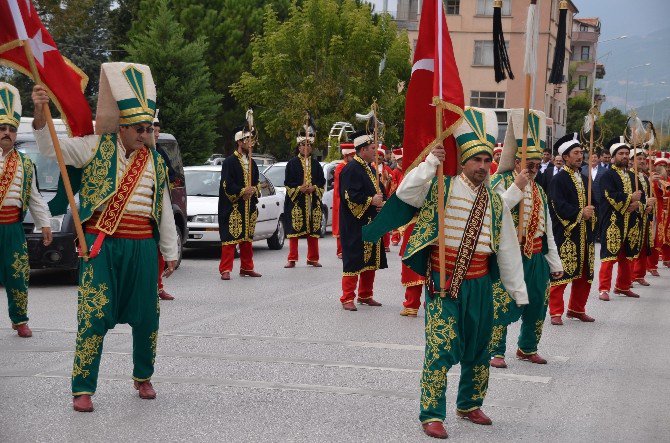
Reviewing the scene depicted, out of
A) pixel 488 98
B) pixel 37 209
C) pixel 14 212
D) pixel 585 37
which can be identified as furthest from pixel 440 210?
pixel 585 37

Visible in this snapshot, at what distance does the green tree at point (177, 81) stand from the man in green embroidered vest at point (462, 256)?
30896 mm

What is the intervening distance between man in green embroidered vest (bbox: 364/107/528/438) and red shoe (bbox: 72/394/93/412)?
204 centimetres

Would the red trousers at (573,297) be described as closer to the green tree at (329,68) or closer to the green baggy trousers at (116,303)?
the green baggy trousers at (116,303)

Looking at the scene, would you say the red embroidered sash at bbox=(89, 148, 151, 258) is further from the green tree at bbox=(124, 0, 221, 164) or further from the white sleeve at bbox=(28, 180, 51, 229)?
the green tree at bbox=(124, 0, 221, 164)

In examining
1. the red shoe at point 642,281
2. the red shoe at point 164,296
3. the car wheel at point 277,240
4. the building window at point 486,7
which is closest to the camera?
the red shoe at point 164,296

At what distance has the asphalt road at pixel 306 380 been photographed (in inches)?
251

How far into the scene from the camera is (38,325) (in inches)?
394

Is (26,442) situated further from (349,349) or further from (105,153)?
(349,349)

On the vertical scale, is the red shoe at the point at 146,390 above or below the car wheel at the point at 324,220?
above

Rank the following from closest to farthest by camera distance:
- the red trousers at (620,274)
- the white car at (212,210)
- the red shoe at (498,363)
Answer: the red shoe at (498,363)
the red trousers at (620,274)
the white car at (212,210)

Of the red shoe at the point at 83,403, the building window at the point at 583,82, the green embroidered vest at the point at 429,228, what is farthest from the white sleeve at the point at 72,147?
the building window at the point at 583,82

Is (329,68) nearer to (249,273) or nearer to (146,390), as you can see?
(249,273)

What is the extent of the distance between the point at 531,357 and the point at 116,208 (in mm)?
3970

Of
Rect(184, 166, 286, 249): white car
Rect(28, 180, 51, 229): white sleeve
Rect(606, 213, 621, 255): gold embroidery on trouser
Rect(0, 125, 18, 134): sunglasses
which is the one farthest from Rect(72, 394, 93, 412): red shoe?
Rect(184, 166, 286, 249): white car
